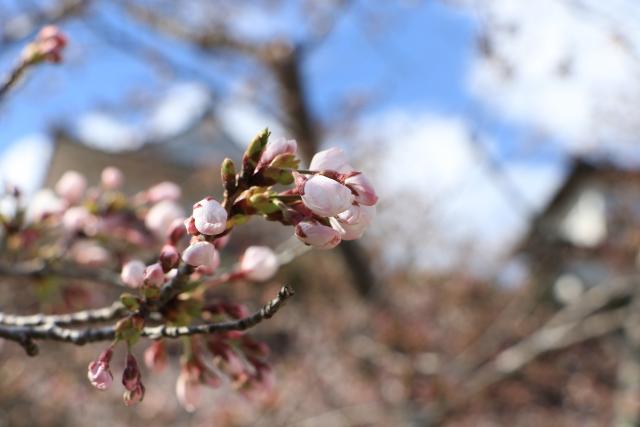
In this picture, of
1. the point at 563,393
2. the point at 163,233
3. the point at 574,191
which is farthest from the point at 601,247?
the point at 574,191

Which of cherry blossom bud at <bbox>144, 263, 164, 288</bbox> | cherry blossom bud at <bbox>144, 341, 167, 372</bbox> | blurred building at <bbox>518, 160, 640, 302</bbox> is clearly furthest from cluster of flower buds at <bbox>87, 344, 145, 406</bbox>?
blurred building at <bbox>518, 160, 640, 302</bbox>

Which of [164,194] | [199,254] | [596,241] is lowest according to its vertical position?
[596,241]

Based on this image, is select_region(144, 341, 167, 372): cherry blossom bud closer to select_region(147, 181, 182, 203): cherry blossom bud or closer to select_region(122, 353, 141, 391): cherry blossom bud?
select_region(122, 353, 141, 391): cherry blossom bud

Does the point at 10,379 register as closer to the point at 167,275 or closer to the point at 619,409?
the point at 167,275

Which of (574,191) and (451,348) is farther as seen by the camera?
(574,191)

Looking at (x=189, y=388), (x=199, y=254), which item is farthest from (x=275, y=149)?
(x=189, y=388)

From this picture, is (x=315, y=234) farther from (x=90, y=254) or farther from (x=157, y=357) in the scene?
(x=90, y=254)
